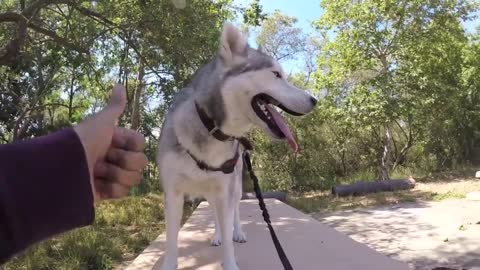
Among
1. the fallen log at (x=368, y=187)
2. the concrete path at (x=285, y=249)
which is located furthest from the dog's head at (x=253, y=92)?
the fallen log at (x=368, y=187)

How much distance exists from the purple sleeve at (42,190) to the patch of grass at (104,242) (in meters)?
3.46

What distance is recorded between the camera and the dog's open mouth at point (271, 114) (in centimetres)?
238

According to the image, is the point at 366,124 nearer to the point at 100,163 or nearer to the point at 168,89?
the point at 168,89

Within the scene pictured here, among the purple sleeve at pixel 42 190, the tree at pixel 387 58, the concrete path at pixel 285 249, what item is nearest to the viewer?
the purple sleeve at pixel 42 190

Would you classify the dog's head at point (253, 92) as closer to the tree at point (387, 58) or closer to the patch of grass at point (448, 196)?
the patch of grass at point (448, 196)

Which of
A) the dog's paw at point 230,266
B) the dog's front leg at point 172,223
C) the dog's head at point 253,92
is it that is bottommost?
the dog's paw at point 230,266

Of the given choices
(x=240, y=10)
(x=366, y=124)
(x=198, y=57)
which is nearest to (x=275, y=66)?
(x=198, y=57)

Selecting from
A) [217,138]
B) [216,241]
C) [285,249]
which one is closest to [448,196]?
[285,249]

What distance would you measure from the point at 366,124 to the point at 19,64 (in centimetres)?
847

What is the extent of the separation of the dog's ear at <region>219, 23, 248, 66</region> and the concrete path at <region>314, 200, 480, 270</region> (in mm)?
4050

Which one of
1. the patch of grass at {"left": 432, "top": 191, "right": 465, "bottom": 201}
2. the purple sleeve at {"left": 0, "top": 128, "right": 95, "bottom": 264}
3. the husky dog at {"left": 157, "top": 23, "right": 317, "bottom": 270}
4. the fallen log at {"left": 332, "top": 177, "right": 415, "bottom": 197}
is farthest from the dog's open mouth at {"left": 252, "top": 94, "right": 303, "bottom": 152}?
the fallen log at {"left": 332, "top": 177, "right": 415, "bottom": 197}

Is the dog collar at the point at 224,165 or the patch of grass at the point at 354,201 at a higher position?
the dog collar at the point at 224,165

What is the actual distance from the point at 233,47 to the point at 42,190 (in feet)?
6.50

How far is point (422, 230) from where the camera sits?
24.2ft
